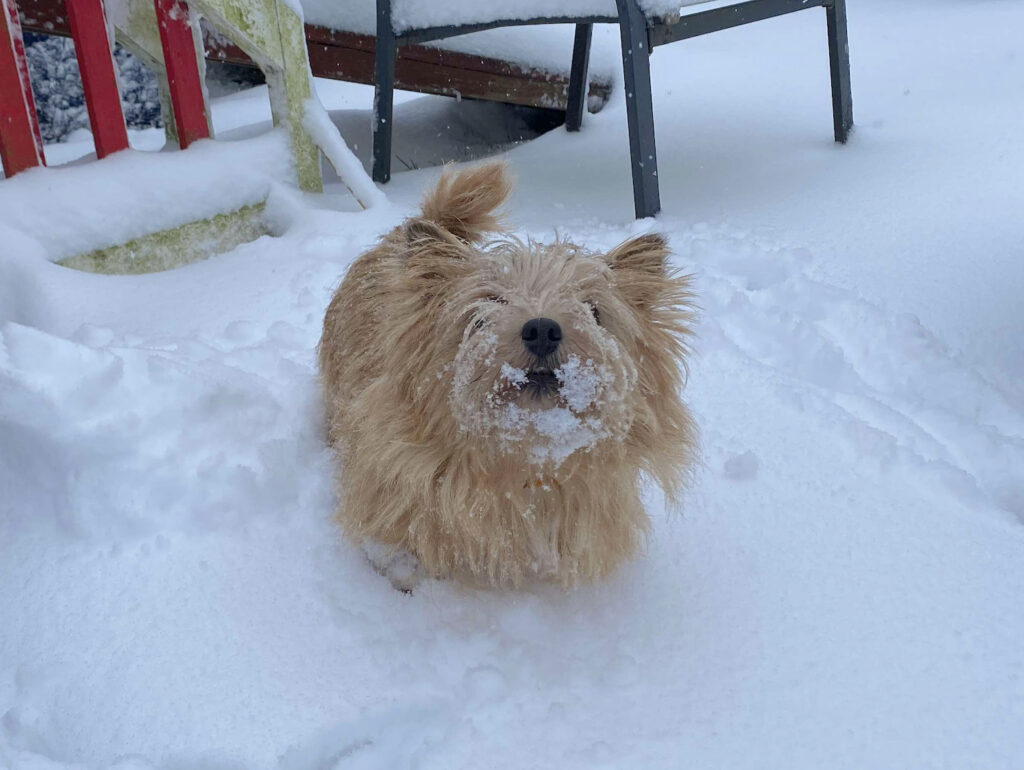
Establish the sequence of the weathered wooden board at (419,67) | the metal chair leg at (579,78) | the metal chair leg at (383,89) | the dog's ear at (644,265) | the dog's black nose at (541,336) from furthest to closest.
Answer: the metal chair leg at (579,78) < the weathered wooden board at (419,67) < the metal chair leg at (383,89) < the dog's ear at (644,265) < the dog's black nose at (541,336)

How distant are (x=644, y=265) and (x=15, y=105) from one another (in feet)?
7.96

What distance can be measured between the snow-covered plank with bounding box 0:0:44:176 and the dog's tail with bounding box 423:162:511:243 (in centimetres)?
184

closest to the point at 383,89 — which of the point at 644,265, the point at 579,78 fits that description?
the point at 579,78

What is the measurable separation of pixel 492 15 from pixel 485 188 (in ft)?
Answer: 7.62

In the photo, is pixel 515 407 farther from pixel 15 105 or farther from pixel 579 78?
pixel 579 78

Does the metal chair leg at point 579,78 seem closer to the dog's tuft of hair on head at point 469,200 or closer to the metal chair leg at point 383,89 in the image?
the metal chair leg at point 383,89

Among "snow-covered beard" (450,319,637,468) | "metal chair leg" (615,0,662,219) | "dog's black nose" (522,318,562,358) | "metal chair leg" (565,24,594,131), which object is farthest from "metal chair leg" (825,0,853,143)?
"dog's black nose" (522,318,562,358)

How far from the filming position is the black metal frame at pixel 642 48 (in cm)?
364

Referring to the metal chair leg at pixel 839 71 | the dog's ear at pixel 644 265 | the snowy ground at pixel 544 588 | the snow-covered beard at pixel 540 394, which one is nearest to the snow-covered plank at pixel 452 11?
the metal chair leg at pixel 839 71

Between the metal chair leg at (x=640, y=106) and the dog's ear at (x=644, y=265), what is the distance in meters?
1.95

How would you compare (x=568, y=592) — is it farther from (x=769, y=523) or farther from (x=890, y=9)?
(x=890, y=9)

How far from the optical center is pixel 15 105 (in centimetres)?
297

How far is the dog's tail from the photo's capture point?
200 centimetres

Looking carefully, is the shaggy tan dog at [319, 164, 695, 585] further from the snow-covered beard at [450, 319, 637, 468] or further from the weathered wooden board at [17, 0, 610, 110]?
the weathered wooden board at [17, 0, 610, 110]
